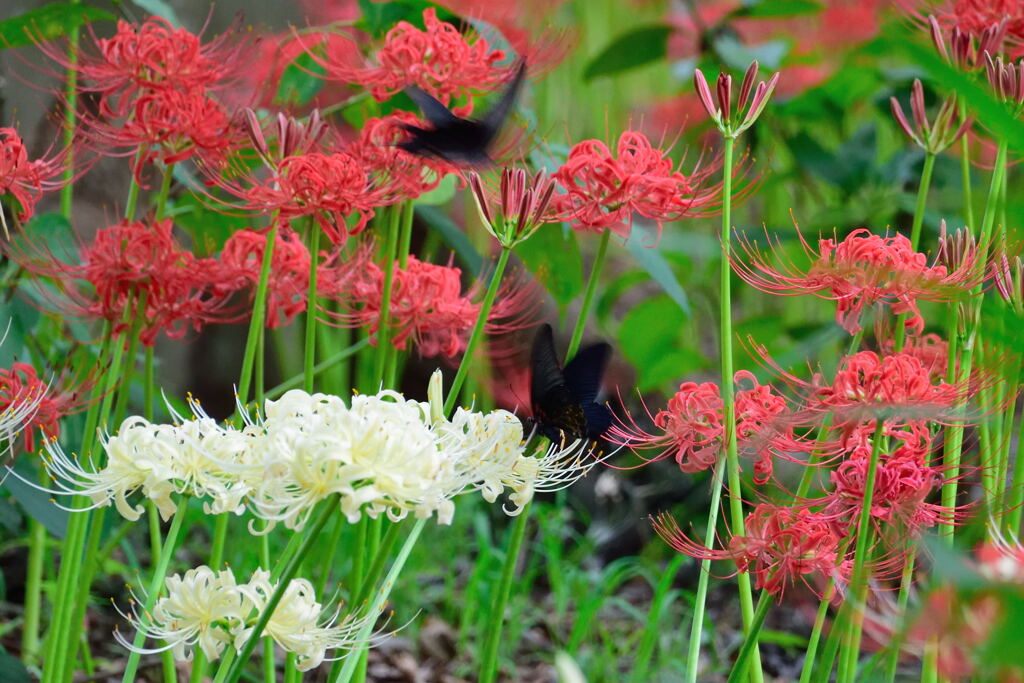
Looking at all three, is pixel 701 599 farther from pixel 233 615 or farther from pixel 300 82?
pixel 300 82

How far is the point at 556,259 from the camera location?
1308 mm

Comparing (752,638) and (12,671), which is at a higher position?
(752,638)

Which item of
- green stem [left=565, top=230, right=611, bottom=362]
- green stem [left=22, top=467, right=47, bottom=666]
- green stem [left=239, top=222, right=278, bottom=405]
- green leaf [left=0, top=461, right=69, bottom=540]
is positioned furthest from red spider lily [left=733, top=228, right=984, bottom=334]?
green stem [left=22, top=467, right=47, bottom=666]

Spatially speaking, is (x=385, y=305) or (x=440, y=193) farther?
(x=440, y=193)

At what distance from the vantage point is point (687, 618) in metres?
2.12

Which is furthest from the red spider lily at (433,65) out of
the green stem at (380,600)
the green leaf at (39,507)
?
the green leaf at (39,507)

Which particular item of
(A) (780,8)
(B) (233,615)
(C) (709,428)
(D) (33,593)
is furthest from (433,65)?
(A) (780,8)

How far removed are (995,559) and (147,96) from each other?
889mm

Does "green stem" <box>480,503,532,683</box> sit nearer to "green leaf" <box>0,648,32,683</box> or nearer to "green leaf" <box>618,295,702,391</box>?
"green leaf" <box>0,648,32,683</box>

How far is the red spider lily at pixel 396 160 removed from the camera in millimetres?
986

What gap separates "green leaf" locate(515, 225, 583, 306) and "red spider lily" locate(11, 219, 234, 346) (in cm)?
42

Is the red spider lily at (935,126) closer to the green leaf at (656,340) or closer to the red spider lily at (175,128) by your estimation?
the red spider lily at (175,128)

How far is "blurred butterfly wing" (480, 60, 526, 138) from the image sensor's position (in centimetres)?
91

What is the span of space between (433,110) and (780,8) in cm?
143
